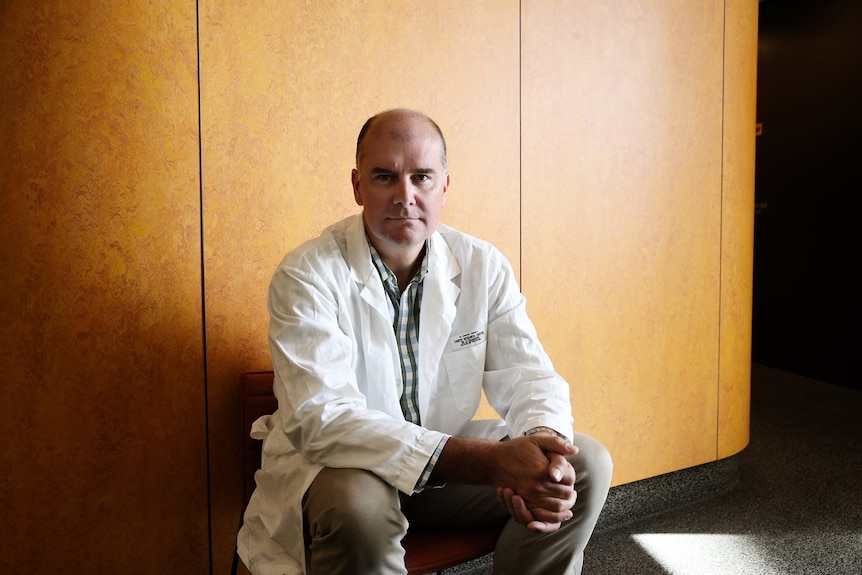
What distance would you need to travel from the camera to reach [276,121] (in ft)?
6.80

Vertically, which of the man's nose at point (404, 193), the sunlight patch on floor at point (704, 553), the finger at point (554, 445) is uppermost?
the man's nose at point (404, 193)

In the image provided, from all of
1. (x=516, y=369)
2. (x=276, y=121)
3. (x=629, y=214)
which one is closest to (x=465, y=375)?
(x=516, y=369)

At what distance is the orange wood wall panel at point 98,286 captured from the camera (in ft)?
6.00

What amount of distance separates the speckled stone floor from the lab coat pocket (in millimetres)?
848

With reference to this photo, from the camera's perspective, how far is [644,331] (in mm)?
2791

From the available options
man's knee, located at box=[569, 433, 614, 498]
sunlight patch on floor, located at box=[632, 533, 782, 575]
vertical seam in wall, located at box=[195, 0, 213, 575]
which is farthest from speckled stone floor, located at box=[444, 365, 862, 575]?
man's knee, located at box=[569, 433, 614, 498]

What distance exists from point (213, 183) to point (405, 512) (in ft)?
3.52

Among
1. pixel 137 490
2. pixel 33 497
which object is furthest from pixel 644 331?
pixel 33 497

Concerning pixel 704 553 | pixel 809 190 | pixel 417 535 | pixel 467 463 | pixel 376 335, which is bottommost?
pixel 704 553

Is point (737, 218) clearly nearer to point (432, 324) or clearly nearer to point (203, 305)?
point (432, 324)

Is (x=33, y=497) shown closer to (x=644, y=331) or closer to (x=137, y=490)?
(x=137, y=490)

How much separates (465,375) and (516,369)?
0.14 m

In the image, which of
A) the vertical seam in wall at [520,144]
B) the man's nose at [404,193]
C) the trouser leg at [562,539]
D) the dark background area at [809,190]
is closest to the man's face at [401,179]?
the man's nose at [404,193]

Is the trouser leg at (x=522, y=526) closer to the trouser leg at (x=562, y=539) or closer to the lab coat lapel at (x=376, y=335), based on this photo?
the trouser leg at (x=562, y=539)
